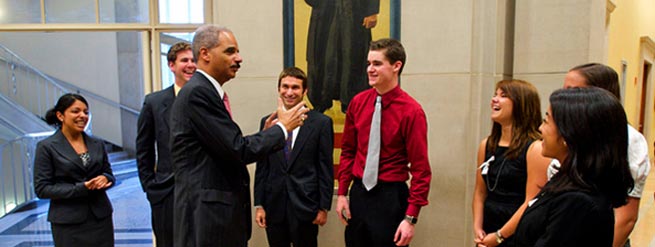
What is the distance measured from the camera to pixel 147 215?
5.95 m

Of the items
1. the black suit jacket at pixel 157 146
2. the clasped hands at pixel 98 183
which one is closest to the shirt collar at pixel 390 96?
the black suit jacket at pixel 157 146

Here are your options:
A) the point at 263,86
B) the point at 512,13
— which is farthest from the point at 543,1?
the point at 263,86

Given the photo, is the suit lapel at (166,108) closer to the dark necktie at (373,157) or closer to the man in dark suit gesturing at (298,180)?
the man in dark suit gesturing at (298,180)

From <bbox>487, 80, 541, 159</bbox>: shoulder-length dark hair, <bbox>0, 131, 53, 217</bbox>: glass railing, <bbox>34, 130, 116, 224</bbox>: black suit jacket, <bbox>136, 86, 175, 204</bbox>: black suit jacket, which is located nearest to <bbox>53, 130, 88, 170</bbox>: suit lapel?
<bbox>34, 130, 116, 224</bbox>: black suit jacket

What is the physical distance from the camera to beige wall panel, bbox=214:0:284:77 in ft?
11.4

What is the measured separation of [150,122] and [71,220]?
2.49 ft

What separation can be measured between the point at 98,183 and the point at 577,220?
2595mm

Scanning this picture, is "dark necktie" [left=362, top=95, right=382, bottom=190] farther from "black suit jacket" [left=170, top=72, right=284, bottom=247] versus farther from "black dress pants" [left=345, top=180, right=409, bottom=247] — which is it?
"black suit jacket" [left=170, top=72, right=284, bottom=247]

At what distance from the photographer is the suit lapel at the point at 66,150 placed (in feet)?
9.03

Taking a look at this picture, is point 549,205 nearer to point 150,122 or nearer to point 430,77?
point 430,77

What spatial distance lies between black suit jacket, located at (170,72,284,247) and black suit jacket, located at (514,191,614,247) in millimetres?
1085

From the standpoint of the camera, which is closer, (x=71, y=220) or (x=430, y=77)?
(x=71, y=220)

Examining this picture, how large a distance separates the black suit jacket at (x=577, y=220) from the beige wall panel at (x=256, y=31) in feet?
8.23

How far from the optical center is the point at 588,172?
49.5 inches
